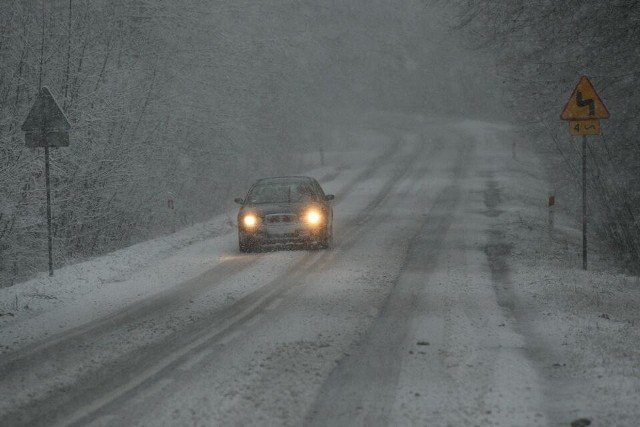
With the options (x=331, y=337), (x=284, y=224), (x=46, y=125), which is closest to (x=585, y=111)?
(x=284, y=224)

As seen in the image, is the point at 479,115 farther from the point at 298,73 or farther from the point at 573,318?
the point at 573,318

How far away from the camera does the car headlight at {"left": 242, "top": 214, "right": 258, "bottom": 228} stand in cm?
1641

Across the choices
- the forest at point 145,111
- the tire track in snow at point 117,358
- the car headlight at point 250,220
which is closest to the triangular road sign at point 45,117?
the forest at point 145,111

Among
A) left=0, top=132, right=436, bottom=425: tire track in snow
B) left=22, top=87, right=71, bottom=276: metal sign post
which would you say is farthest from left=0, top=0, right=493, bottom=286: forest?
left=0, top=132, right=436, bottom=425: tire track in snow

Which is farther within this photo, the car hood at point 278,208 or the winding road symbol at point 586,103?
the car hood at point 278,208

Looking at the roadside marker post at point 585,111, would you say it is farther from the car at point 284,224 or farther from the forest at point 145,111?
the forest at point 145,111

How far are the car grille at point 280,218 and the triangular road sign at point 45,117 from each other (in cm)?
456

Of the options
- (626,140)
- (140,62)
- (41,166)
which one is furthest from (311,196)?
(140,62)

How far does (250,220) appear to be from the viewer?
16.4 m

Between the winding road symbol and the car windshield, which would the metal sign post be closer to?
the car windshield

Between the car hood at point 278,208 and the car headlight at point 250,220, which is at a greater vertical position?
the car hood at point 278,208

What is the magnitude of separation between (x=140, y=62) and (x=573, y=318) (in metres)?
19.7

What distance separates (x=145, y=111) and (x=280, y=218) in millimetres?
9968

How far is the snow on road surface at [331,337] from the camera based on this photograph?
5.95 m
